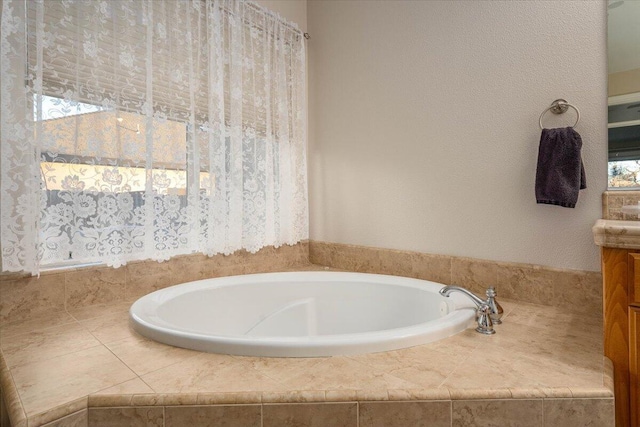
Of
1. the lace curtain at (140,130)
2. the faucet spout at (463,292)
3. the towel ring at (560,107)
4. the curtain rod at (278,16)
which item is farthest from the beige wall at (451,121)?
the faucet spout at (463,292)

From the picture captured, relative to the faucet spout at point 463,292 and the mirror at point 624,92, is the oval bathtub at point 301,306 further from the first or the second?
the mirror at point 624,92

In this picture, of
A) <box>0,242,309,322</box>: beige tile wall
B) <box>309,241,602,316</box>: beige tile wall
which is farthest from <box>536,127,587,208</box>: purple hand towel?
<box>0,242,309,322</box>: beige tile wall

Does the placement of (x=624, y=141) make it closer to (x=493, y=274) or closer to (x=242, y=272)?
(x=493, y=274)

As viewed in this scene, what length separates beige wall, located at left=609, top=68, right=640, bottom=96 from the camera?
55.4 inches

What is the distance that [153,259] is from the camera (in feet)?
5.42

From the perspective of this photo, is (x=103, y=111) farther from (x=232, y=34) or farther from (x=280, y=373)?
(x=280, y=373)

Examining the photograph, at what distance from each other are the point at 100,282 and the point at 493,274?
1.90 m

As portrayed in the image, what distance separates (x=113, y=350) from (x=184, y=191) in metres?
0.87

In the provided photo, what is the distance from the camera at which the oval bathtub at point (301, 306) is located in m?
1.44

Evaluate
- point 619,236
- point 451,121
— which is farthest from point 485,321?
point 451,121

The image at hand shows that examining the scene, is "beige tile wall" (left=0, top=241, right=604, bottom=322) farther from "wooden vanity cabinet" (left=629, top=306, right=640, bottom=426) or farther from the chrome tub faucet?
"wooden vanity cabinet" (left=629, top=306, right=640, bottom=426)

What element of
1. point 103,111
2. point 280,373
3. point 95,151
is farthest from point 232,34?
point 280,373

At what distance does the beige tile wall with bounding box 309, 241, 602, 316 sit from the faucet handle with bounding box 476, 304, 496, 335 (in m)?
0.55

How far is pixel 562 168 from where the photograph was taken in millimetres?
1463
